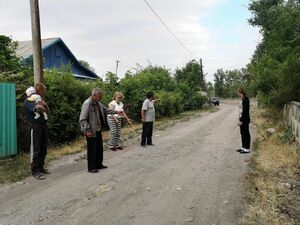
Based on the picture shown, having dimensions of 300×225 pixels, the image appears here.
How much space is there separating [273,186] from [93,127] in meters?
3.92

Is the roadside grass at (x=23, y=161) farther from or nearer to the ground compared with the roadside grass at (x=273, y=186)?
nearer to the ground

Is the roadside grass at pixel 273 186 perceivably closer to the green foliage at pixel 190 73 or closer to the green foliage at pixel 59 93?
the green foliage at pixel 59 93

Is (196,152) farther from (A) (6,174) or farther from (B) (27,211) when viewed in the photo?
(B) (27,211)

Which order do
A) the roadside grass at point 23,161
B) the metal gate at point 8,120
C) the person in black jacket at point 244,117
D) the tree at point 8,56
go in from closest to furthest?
the roadside grass at point 23,161, the metal gate at point 8,120, the person in black jacket at point 244,117, the tree at point 8,56

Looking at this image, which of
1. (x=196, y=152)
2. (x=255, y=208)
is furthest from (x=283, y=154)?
(x=255, y=208)

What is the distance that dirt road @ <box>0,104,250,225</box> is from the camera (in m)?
6.13

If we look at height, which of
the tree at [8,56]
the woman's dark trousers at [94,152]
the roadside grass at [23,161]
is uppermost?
the tree at [8,56]

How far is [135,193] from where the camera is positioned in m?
7.46

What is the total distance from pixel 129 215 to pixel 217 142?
8774 mm

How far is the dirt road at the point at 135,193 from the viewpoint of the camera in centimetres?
613

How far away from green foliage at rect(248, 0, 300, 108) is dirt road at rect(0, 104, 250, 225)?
9213 millimetres

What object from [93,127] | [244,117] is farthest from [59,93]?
[244,117]

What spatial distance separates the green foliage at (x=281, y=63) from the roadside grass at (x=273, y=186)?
22.2ft

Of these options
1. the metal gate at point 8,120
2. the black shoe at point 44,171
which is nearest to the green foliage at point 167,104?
the metal gate at point 8,120
